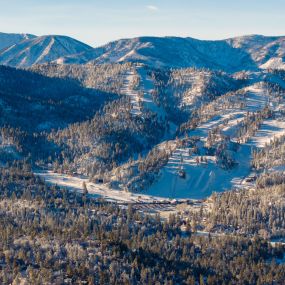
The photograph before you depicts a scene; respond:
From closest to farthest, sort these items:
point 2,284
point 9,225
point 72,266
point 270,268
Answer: point 2,284
point 72,266
point 270,268
point 9,225

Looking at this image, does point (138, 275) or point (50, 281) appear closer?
point (50, 281)

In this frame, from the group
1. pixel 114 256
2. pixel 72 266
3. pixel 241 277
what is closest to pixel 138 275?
pixel 114 256

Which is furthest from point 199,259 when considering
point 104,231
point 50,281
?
point 50,281

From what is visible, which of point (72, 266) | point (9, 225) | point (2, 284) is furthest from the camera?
point (9, 225)

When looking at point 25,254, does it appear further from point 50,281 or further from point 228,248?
point 228,248

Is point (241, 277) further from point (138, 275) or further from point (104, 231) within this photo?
point (104, 231)

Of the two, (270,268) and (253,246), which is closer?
(270,268)

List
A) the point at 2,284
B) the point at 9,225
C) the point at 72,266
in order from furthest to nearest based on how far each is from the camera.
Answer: the point at 9,225, the point at 72,266, the point at 2,284

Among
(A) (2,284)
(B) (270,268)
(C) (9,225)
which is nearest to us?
(A) (2,284)

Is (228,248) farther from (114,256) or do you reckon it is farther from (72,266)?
(72,266)
